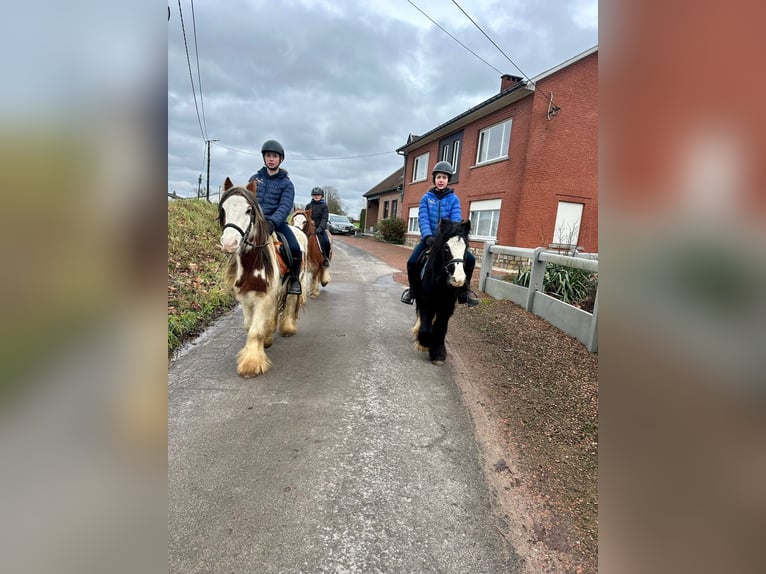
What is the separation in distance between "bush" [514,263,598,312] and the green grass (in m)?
5.80

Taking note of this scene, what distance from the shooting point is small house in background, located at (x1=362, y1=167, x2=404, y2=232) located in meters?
28.2

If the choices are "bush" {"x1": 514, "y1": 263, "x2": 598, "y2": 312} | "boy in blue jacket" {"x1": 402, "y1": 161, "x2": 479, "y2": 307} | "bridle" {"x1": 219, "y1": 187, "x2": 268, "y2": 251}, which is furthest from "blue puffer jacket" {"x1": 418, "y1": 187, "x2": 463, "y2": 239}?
"bush" {"x1": 514, "y1": 263, "x2": 598, "y2": 312}

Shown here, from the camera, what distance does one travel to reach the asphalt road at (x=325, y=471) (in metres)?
1.98

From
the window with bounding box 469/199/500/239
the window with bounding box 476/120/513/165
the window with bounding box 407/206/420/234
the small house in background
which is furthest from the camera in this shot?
the small house in background

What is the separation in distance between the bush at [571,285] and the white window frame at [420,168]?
51.1 ft

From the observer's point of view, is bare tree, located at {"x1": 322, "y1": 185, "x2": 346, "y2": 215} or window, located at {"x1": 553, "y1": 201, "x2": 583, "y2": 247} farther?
bare tree, located at {"x1": 322, "y1": 185, "x2": 346, "y2": 215}

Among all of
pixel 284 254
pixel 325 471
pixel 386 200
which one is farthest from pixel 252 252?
pixel 386 200

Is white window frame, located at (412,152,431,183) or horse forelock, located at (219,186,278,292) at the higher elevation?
white window frame, located at (412,152,431,183)

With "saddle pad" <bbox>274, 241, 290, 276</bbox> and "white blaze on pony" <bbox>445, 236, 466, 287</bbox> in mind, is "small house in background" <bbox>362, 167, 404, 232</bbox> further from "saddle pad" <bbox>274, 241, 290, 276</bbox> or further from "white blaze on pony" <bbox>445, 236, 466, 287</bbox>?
"white blaze on pony" <bbox>445, 236, 466, 287</bbox>
